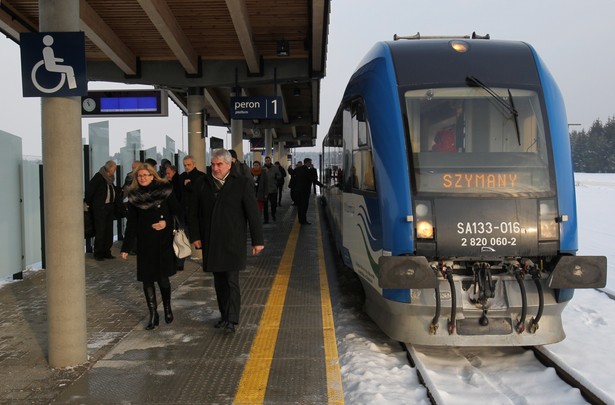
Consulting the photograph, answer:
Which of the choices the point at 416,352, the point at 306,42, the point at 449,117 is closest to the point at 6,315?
the point at 416,352

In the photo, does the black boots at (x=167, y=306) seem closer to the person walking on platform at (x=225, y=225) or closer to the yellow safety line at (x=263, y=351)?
the person walking on platform at (x=225, y=225)

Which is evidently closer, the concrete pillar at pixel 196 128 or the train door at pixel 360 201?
the train door at pixel 360 201

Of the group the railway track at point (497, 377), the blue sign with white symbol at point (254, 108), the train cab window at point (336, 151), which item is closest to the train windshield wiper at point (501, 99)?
the railway track at point (497, 377)

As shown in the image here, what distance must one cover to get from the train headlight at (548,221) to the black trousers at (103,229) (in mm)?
7020

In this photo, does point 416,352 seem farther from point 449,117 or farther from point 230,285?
point 449,117

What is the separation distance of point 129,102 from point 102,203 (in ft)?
9.63

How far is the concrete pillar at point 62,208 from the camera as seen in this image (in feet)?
14.5

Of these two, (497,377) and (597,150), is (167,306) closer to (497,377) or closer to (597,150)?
(497,377)

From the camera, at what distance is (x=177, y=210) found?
228 inches

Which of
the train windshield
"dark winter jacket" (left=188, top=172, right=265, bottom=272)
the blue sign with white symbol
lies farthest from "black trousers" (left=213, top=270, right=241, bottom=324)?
the blue sign with white symbol

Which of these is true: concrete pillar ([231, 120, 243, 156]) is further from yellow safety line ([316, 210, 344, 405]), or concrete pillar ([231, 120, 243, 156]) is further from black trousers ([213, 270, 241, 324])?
black trousers ([213, 270, 241, 324])

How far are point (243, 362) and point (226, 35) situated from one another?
7291 mm

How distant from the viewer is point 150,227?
18.3 feet

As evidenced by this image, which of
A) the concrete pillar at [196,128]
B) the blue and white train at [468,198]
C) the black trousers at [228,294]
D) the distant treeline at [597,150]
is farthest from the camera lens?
the distant treeline at [597,150]
